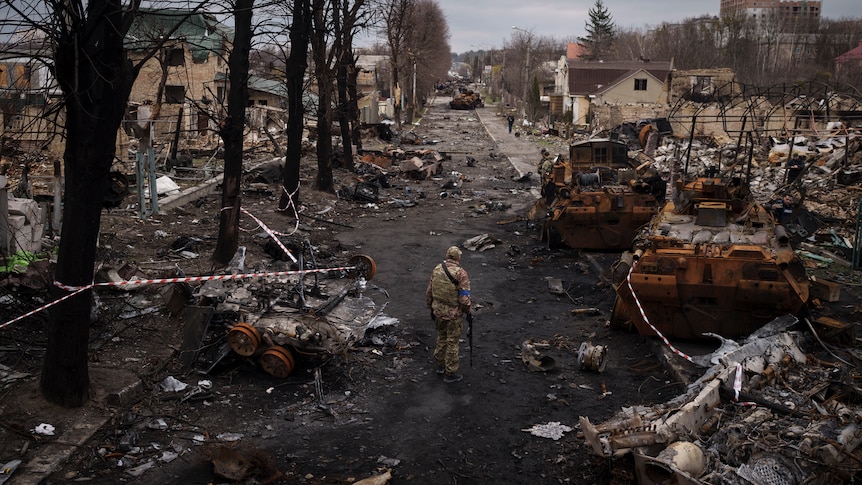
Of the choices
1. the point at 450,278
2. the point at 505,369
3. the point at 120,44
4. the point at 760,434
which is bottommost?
the point at 505,369

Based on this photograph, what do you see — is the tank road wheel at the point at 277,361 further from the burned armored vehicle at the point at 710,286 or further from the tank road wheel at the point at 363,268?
the burned armored vehicle at the point at 710,286

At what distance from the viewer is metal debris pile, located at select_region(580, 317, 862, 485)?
5746mm

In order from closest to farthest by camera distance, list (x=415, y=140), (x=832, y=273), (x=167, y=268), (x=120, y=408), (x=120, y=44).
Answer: (x=120, y=44), (x=120, y=408), (x=167, y=268), (x=832, y=273), (x=415, y=140)

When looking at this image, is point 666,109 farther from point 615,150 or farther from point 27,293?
point 27,293

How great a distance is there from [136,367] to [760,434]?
6.44 meters

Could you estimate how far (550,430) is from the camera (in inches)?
308

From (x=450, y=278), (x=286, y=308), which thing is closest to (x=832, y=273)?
(x=450, y=278)

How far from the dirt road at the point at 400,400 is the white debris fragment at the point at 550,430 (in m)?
0.03

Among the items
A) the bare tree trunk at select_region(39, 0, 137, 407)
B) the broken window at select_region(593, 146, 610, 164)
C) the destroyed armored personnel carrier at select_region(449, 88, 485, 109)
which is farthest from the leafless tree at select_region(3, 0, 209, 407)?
the destroyed armored personnel carrier at select_region(449, 88, 485, 109)

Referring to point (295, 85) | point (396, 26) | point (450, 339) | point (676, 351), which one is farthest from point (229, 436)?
point (396, 26)

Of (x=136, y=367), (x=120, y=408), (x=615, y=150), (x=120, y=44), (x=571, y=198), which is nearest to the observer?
(x=120, y=44)

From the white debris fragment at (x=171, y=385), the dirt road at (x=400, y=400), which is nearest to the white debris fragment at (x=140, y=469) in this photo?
the dirt road at (x=400, y=400)

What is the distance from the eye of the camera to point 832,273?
14508mm

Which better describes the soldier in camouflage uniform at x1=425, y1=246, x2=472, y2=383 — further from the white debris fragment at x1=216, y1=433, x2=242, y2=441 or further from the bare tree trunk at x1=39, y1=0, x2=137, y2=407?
the bare tree trunk at x1=39, y1=0, x2=137, y2=407
